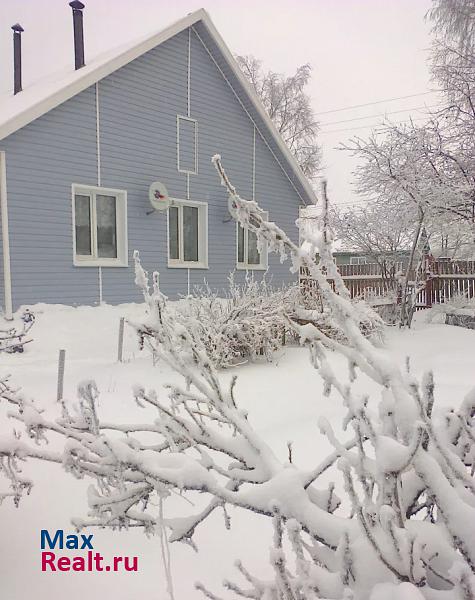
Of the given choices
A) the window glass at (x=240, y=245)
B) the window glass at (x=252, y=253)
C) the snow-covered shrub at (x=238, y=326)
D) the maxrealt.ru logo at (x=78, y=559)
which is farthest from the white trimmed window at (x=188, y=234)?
the maxrealt.ru logo at (x=78, y=559)

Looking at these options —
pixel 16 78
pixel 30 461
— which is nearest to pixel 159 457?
pixel 30 461

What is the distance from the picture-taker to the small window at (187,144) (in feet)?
38.8

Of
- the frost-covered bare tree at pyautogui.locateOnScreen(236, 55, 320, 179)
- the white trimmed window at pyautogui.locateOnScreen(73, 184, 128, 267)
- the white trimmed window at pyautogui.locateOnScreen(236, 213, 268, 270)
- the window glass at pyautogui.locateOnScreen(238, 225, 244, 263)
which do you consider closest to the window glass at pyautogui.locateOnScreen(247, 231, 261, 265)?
the white trimmed window at pyautogui.locateOnScreen(236, 213, 268, 270)

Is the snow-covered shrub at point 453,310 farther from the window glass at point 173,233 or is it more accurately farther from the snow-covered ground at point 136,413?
the window glass at point 173,233

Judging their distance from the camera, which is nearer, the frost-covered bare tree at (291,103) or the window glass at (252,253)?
the window glass at (252,253)

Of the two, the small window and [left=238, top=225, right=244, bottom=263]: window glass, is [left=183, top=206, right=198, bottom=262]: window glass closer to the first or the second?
the small window

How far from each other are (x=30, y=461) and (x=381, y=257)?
10.7m

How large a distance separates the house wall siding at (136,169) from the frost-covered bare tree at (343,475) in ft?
27.5

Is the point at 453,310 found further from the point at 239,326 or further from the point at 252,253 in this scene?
the point at 239,326

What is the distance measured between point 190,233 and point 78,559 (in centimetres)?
1050

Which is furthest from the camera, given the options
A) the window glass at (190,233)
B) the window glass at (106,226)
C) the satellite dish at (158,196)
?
the window glass at (190,233)

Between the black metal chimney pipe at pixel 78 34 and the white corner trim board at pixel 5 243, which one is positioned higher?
the black metal chimney pipe at pixel 78 34

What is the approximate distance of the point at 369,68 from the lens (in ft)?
16.9

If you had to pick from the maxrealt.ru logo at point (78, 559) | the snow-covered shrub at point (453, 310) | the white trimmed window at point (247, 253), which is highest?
the white trimmed window at point (247, 253)
